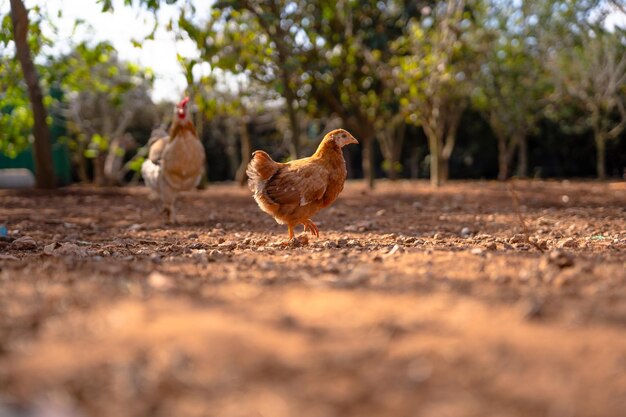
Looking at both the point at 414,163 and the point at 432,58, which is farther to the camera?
the point at 414,163

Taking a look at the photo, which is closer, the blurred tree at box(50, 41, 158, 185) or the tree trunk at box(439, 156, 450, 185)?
the blurred tree at box(50, 41, 158, 185)

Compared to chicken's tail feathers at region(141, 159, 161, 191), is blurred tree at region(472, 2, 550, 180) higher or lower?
higher

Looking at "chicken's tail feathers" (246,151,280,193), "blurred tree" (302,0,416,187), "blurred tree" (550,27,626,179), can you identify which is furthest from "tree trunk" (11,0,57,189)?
"blurred tree" (550,27,626,179)

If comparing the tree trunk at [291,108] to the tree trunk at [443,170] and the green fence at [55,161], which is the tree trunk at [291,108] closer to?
the tree trunk at [443,170]

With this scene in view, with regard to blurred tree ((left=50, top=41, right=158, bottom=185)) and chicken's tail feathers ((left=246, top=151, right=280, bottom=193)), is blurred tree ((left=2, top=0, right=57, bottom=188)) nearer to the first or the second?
blurred tree ((left=50, top=41, right=158, bottom=185))

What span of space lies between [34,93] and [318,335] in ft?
34.0

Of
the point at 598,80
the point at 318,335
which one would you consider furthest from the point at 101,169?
the point at 318,335

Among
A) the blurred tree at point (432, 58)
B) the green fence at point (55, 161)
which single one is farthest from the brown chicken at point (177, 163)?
the green fence at point (55, 161)

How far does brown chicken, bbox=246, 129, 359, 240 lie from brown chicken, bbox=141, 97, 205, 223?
223cm

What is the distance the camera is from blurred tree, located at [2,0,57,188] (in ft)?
31.4

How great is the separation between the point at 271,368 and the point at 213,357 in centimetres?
20

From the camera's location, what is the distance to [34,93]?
11.0m

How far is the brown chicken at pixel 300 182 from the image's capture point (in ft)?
17.3

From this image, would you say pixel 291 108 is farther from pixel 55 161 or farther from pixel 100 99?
pixel 100 99
